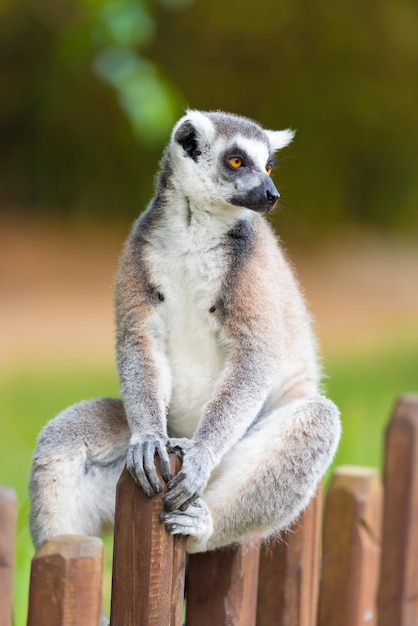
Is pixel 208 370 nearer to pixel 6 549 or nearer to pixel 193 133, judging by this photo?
pixel 193 133

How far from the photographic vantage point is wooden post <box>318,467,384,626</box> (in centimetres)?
269

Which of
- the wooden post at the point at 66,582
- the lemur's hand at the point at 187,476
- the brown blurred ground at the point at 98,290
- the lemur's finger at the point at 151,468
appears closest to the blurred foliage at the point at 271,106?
the brown blurred ground at the point at 98,290

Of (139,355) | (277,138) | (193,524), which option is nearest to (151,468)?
(193,524)

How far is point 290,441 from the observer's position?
2553mm

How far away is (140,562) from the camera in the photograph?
1973 millimetres

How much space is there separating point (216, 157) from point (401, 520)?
1.29 metres

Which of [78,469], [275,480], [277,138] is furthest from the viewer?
[277,138]

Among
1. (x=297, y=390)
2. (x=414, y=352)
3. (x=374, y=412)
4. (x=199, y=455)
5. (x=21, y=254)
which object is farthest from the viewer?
(x=21, y=254)

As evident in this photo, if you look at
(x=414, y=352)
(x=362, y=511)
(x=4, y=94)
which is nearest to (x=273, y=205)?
(x=362, y=511)

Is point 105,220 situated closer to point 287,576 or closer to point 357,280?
point 357,280

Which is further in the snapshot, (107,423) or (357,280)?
(357,280)

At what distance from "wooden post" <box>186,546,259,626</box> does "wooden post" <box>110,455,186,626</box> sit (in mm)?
324

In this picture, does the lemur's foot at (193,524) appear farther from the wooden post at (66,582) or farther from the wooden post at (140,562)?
the wooden post at (66,582)

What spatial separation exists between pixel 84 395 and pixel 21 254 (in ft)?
14.3
